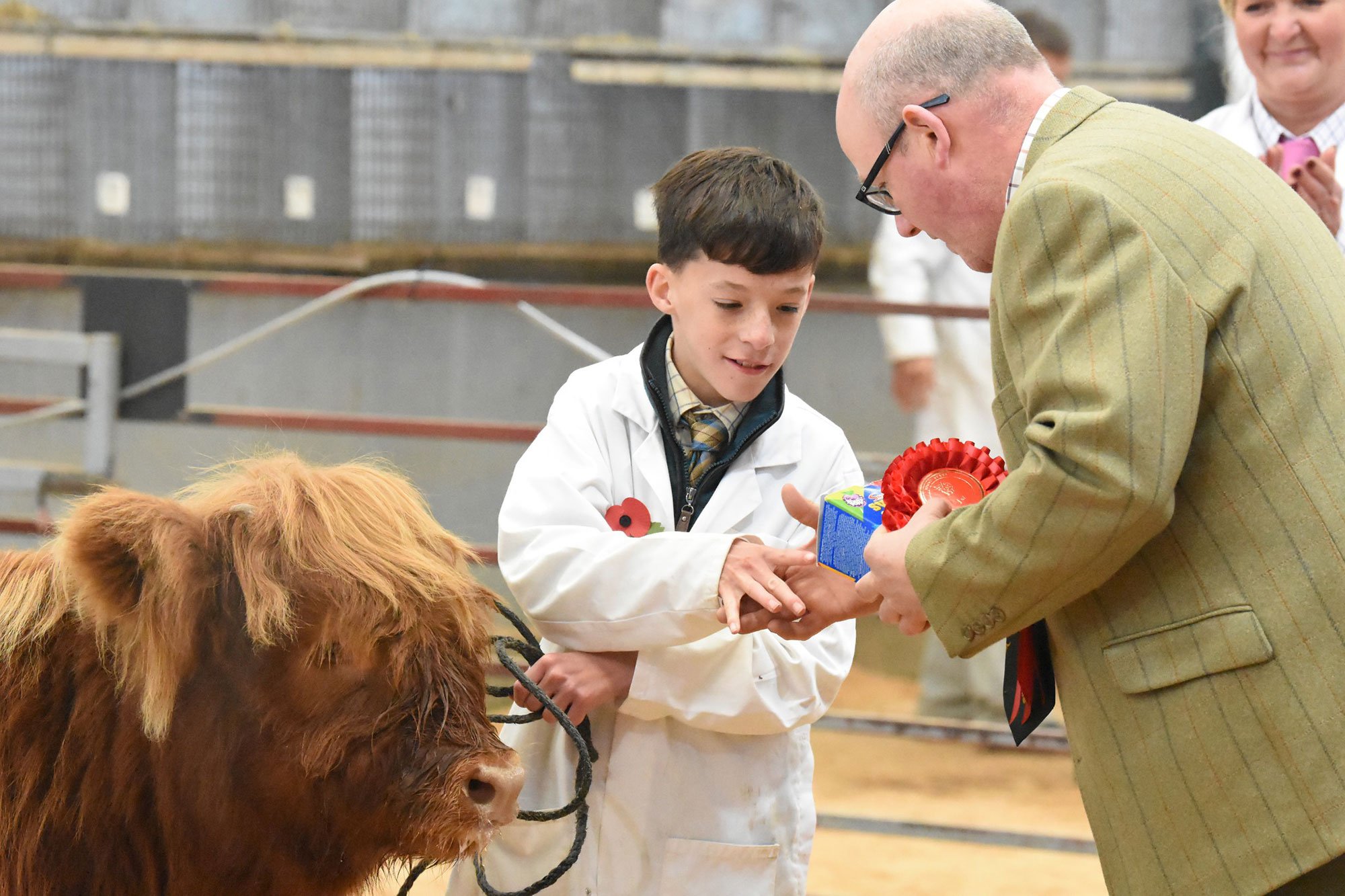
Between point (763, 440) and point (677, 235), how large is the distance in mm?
370

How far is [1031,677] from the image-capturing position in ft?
5.64

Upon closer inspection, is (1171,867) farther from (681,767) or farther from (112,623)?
(112,623)

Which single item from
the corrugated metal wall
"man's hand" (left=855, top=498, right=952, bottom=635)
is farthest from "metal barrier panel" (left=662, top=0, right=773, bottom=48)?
"man's hand" (left=855, top=498, right=952, bottom=635)

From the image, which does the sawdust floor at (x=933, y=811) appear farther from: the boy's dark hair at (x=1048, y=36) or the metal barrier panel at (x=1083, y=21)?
the metal barrier panel at (x=1083, y=21)

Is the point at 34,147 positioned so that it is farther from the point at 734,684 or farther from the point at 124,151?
the point at 734,684

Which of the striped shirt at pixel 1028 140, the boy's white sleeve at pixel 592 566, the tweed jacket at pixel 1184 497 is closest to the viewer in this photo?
the tweed jacket at pixel 1184 497

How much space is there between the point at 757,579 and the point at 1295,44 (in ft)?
7.10

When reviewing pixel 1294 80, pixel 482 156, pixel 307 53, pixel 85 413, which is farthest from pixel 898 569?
pixel 307 53

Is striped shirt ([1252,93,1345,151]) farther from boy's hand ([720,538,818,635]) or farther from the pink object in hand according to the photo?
boy's hand ([720,538,818,635])

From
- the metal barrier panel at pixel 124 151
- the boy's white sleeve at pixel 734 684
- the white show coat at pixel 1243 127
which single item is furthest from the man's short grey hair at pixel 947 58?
the metal barrier panel at pixel 124 151

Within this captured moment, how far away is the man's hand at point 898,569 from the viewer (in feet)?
5.24

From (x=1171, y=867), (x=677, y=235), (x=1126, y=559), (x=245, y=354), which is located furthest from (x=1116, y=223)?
(x=245, y=354)

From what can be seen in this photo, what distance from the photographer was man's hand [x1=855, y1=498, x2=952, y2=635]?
1596 millimetres

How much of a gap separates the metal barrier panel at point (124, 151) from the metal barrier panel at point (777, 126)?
2494 millimetres
